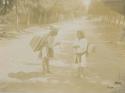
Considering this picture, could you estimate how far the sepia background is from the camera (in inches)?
149

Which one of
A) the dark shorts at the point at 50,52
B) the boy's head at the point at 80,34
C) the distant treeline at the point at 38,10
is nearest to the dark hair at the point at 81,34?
the boy's head at the point at 80,34

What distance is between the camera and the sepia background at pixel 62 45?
3.79m

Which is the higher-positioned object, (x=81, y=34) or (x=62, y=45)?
(x=81, y=34)

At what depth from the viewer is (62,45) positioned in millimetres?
3811

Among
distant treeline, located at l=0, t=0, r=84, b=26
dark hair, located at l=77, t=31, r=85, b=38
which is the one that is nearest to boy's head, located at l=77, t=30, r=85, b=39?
dark hair, located at l=77, t=31, r=85, b=38

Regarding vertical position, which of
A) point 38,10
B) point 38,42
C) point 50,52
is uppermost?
point 38,10

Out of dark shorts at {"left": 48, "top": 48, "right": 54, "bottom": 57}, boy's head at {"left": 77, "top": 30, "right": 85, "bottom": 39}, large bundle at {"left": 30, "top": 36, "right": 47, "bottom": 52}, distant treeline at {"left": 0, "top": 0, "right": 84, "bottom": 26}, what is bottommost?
dark shorts at {"left": 48, "top": 48, "right": 54, "bottom": 57}

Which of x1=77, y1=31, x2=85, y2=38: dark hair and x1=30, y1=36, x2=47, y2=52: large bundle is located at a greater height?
x1=77, y1=31, x2=85, y2=38: dark hair

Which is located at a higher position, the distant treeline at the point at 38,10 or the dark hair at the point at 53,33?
the distant treeline at the point at 38,10

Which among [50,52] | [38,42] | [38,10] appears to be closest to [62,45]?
[50,52]

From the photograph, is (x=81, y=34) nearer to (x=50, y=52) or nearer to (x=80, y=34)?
(x=80, y=34)

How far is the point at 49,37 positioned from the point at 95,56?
518 millimetres

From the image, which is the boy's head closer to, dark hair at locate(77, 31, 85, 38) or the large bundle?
dark hair at locate(77, 31, 85, 38)

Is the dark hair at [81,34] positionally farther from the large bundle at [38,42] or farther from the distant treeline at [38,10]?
the large bundle at [38,42]
